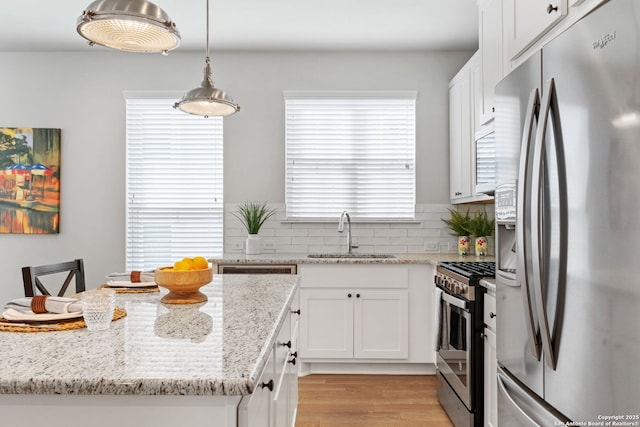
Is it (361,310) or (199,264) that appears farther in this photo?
(361,310)

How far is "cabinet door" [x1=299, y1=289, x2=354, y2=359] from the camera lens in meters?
3.30

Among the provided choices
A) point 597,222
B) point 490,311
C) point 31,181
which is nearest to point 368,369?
point 490,311

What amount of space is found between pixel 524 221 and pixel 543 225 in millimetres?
114

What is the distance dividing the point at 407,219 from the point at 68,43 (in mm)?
3435

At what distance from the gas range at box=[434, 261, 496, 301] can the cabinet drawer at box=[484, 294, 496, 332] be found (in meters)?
0.08

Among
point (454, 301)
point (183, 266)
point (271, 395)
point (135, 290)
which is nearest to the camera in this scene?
point (271, 395)

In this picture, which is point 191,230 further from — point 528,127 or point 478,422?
point 528,127

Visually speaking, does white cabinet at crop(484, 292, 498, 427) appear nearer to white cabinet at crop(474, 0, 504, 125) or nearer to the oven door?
the oven door

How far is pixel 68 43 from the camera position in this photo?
12.6ft

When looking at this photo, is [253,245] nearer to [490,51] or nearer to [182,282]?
[182,282]

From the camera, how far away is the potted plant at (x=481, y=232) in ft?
11.4

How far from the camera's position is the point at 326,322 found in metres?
3.31

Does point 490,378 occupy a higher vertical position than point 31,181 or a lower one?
lower

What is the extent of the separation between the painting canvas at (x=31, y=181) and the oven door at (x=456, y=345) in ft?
11.6
